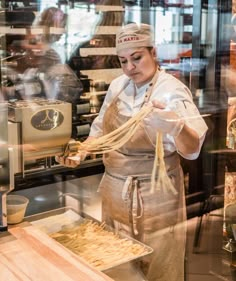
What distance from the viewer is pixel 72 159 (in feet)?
3.98

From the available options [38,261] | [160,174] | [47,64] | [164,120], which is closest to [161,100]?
[164,120]

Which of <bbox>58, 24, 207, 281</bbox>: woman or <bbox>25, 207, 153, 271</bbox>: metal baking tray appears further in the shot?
<bbox>58, 24, 207, 281</bbox>: woman

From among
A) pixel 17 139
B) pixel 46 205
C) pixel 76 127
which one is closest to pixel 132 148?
pixel 76 127

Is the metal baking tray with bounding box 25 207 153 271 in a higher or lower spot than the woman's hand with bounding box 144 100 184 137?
lower

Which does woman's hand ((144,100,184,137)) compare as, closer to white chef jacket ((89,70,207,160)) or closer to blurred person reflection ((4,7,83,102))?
white chef jacket ((89,70,207,160))

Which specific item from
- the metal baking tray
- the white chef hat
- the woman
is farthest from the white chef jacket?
the metal baking tray

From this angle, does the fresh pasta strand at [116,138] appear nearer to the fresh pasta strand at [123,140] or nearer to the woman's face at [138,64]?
the fresh pasta strand at [123,140]

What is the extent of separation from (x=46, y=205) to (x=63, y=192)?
14cm

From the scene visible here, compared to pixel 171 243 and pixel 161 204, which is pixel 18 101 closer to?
pixel 161 204

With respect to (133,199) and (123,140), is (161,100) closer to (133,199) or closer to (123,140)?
(123,140)

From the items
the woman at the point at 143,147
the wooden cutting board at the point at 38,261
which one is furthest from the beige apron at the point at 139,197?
the wooden cutting board at the point at 38,261

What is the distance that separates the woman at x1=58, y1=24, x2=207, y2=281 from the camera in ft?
4.31

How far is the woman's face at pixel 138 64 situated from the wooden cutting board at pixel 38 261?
59cm

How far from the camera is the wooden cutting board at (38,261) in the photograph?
0.87 metres
